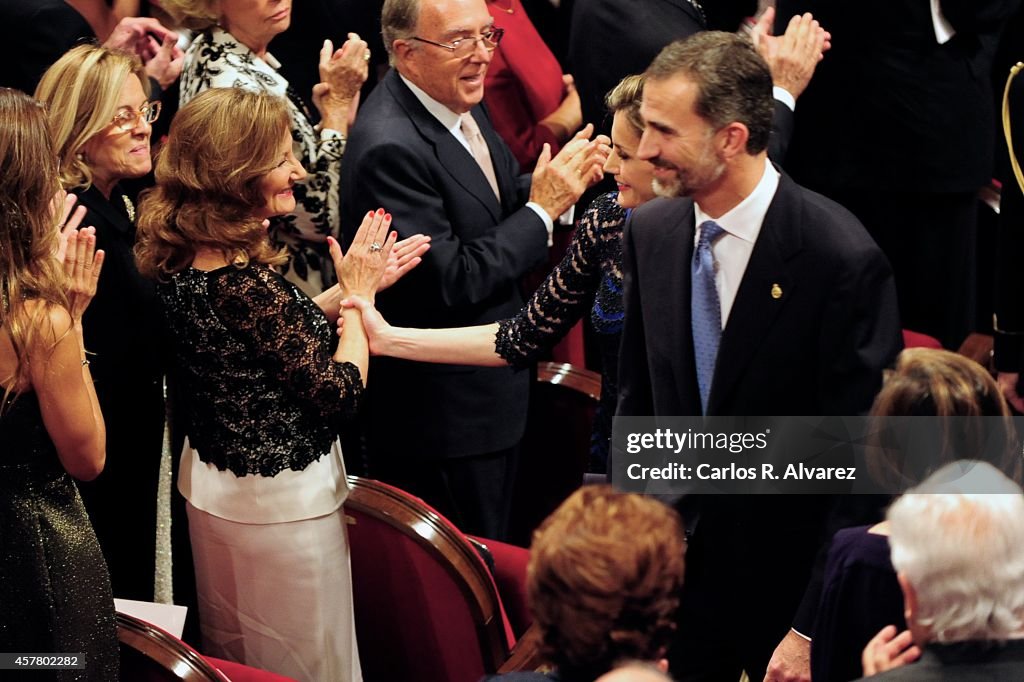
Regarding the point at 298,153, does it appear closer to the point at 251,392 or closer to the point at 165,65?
the point at 165,65

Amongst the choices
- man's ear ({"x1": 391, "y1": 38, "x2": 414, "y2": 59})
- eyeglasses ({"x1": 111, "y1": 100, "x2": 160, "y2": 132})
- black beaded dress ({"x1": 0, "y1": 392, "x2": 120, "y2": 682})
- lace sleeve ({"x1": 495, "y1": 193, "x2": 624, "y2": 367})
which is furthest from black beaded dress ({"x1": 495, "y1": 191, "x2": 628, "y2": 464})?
black beaded dress ({"x1": 0, "y1": 392, "x2": 120, "y2": 682})

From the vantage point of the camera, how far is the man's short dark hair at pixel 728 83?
235cm

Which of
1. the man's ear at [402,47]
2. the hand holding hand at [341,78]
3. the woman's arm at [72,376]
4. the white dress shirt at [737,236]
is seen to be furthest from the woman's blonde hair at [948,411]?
the hand holding hand at [341,78]

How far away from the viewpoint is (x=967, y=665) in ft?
5.69

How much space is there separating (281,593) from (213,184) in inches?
33.6

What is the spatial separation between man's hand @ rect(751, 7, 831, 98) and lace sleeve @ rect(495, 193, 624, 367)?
→ 29.9 inches

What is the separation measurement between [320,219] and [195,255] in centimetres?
86

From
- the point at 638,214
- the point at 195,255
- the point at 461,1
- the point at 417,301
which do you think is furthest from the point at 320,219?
the point at 638,214

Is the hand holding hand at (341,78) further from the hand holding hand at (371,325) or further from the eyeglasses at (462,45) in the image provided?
the hand holding hand at (371,325)

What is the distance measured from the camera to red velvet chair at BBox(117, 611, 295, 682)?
2.28m

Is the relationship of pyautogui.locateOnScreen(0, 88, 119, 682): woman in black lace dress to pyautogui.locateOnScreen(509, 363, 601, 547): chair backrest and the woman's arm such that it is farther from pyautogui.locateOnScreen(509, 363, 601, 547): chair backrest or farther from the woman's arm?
pyautogui.locateOnScreen(509, 363, 601, 547): chair backrest

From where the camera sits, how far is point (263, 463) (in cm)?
271

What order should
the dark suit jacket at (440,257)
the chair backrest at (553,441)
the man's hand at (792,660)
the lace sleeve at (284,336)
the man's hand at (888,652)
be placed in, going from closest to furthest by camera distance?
the man's hand at (888,652) < the man's hand at (792,660) < the lace sleeve at (284,336) < the dark suit jacket at (440,257) < the chair backrest at (553,441)

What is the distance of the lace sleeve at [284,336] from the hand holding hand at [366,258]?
0.28 m
